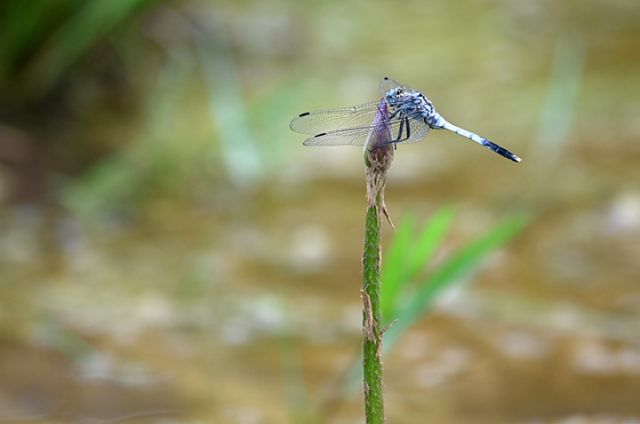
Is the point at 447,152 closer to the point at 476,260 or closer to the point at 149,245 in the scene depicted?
the point at 149,245

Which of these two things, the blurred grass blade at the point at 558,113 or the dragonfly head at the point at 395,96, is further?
the blurred grass blade at the point at 558,113

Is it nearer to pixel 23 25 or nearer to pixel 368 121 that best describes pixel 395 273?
pixel 368 121

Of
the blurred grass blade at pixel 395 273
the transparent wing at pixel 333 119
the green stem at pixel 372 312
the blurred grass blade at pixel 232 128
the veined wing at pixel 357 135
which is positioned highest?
the blurred grass blade at pixel 232 128

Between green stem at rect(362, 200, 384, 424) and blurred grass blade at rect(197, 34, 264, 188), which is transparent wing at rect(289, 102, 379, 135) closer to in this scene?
green stem at rect(362, 200, 384, 424)

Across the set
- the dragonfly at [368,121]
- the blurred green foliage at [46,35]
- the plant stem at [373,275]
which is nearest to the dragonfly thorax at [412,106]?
the dragonfly at [368,121]

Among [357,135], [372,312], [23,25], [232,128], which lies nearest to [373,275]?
[372,312]

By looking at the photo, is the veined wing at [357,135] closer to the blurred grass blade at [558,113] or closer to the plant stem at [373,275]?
the plant stem at [373,275]

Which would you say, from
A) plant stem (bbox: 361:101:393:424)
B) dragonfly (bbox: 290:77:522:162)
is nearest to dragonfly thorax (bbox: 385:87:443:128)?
dragonfly (bbox: 290:77:522:162)
